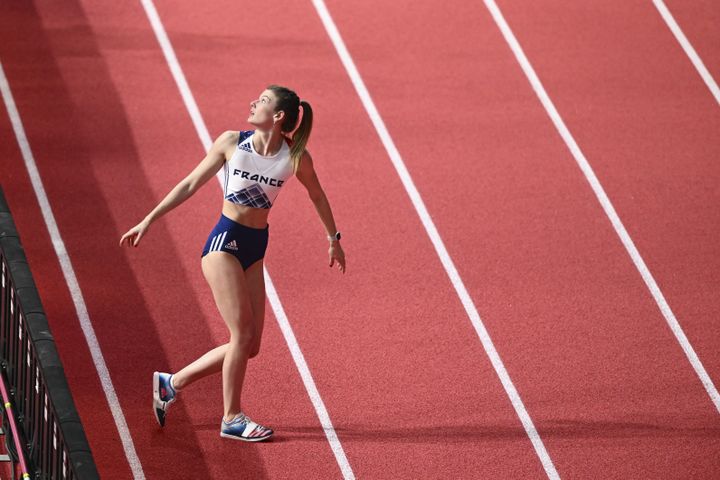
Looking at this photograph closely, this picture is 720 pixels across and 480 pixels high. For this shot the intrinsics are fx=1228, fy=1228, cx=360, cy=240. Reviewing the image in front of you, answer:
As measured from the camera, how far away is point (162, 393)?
7863mm

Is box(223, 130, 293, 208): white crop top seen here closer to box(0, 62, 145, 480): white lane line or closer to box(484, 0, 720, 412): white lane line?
box(0, 62, 145, 480): white lane line

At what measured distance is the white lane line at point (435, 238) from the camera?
835 cm

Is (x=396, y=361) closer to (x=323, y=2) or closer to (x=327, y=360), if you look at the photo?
(x=327, y=360)

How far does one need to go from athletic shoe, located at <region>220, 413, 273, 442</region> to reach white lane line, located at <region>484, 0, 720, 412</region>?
10.8 feet

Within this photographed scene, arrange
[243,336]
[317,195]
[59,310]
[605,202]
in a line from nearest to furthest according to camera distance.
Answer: [243,336] → [317,195] → [59,310] → [605,202]

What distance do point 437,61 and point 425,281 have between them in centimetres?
294

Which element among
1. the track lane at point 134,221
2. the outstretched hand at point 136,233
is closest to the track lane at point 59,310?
the track lane at point 134,221

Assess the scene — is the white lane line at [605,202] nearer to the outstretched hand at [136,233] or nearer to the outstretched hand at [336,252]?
the outstretched hand at [336,252]

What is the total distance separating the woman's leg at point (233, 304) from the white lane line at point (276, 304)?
2.85 ft

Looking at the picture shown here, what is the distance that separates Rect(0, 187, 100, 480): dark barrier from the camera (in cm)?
559

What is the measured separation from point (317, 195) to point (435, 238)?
8.04ft

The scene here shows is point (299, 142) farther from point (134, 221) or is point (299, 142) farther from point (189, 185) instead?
point (134, 221)

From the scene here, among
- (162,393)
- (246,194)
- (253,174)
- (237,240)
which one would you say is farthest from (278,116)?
(162,393)

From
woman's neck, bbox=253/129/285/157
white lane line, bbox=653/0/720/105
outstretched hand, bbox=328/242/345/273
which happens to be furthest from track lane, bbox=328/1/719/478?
woman's neck, bbox=253/129/285/157
